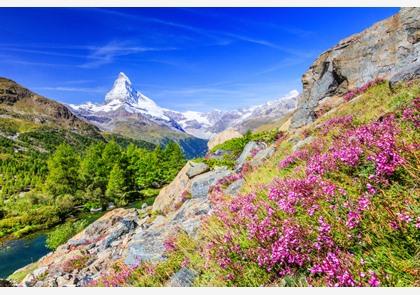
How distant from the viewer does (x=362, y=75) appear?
25.1 metres

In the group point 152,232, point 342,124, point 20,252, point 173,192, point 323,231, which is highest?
point 342,124

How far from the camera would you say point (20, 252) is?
49250mm

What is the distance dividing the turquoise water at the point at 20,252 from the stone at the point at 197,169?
84.1ft

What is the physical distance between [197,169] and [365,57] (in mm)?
14303

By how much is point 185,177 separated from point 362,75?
579 inches

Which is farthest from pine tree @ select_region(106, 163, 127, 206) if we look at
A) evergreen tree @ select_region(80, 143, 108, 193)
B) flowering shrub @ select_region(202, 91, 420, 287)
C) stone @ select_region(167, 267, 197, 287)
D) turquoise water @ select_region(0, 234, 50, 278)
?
flowering shrub @ select_region(202, 91, 420, 287)

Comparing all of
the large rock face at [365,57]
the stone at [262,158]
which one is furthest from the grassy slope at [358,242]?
the large rock face at [365,57]

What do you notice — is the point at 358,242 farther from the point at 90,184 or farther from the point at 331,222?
the point at 90,184

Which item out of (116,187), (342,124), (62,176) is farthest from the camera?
(62,176)

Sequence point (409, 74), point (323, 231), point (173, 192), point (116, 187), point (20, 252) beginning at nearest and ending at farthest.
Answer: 1. point (323, 231)
2. point (409, 74)
3. point (173, 192)
4. point (20, 252)
5. point (116, 187)

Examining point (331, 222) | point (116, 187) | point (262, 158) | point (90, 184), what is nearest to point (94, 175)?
point (90, 184)

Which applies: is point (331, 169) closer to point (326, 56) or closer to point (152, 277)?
point (152, 277)

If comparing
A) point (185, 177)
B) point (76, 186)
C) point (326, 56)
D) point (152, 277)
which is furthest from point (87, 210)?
point (152, 277)
